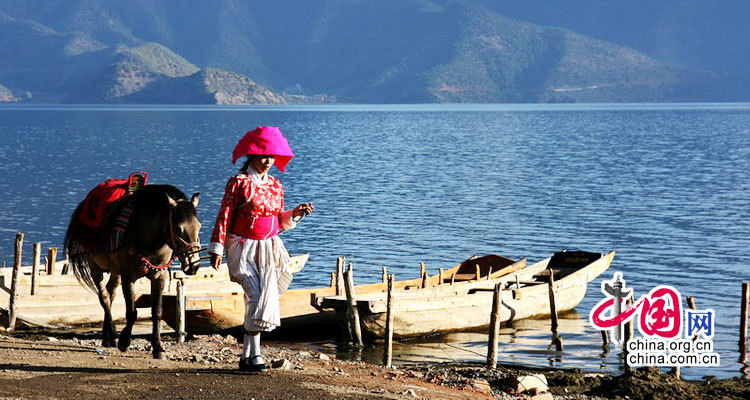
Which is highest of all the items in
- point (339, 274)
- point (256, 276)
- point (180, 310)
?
point (339, 274)

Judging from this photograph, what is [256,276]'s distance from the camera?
11.4m

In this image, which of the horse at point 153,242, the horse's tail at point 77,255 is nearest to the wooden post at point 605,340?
the horse at point 153,242

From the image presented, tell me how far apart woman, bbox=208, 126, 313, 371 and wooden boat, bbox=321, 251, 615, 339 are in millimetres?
9055

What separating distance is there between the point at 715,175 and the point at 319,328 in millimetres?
59916

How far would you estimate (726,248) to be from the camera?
38.6 m

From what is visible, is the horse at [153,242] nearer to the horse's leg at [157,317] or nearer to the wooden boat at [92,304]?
the horse's leg at [157,317]

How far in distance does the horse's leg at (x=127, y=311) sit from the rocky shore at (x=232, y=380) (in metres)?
0.15

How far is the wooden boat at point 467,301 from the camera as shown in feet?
68.0

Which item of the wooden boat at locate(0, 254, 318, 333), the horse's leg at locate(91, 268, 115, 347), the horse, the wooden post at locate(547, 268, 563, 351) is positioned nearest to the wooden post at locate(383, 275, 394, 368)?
the wooden boat at locate(0, 254, 318, 333)

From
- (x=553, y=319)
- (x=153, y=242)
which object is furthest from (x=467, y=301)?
(x=153, y=242)

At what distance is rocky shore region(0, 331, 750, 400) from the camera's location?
1078cm

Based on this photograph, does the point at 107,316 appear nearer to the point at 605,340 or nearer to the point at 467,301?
the point at 467,301

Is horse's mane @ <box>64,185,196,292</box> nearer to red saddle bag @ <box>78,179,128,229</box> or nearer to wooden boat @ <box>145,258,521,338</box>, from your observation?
red saddle bag @ <box>78,179,128,229</box>

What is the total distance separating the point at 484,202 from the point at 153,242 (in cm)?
4390
